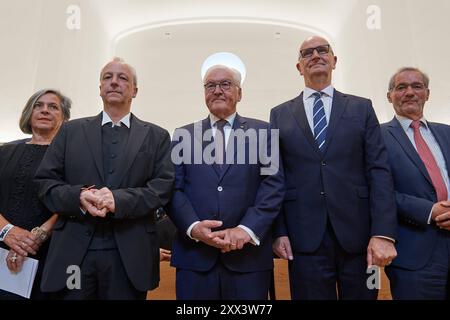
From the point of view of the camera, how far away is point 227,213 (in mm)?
1978

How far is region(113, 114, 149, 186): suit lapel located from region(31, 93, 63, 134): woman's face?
1.95ft

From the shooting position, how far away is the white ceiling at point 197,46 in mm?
5340

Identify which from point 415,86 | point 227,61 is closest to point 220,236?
point 415,86

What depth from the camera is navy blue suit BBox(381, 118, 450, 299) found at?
1.97 meters

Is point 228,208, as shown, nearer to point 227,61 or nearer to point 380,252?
point 380,252

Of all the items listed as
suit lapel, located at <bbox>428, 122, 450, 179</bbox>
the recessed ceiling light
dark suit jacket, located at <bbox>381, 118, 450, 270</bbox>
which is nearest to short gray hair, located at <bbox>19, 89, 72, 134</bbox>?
dark suit jacket, located at <bbox>381, 118, 450, 270</bbox>

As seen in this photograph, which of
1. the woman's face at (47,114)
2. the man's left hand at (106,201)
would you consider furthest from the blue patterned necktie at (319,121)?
the woman's face at (47,114)

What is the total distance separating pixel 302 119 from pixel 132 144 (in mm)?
889

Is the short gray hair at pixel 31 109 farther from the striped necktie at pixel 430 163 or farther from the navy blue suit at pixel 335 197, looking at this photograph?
the striped necktie at pixel 430 163

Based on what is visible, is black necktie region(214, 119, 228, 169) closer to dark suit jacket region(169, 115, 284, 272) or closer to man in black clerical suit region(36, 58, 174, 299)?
dark suit jacket region(169, 115, 284, 272)

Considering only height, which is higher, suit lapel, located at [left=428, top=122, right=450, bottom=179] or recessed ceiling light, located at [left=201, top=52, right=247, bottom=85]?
recessed ceiling light, located at [left=201, top=52, right=247, bottom=85]

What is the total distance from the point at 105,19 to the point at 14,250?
20.6 ft
